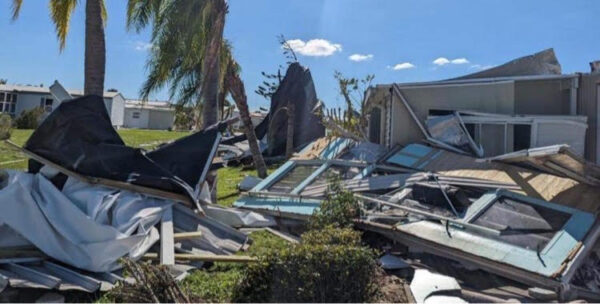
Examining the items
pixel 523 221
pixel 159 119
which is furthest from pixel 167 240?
pixel 159 119

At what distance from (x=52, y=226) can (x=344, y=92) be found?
409 inches

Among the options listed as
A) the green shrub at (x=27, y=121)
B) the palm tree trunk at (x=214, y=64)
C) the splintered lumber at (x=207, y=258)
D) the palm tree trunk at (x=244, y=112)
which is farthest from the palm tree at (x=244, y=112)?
the green shrub at (x=27, y=121)

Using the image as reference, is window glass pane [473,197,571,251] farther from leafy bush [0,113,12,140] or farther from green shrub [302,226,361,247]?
leafy bush [0,113,12,140]

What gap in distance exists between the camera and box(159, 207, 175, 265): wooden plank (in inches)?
202

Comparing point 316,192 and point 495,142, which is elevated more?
point 495,142

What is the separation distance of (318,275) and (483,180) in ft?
14.7

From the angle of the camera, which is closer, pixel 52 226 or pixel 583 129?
pixel 52 226

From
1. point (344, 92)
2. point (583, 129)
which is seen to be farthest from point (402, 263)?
point (344, 92)

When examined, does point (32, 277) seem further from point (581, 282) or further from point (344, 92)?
point (344, 92)

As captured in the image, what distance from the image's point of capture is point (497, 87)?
29.6 ft

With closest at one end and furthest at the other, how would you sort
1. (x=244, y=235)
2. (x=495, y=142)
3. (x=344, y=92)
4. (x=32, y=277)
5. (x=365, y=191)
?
(x=32, y=277) → (x=244, y=235) → (x=365, y=191) → (x=495, y=142) → (x=344, y=92)

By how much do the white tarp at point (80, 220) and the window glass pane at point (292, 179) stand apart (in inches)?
112

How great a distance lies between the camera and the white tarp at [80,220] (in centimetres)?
488

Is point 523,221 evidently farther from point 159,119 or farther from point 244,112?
point 159,119
